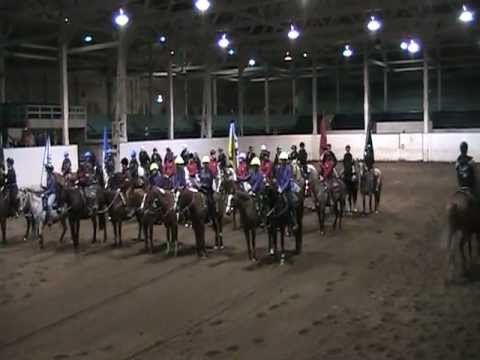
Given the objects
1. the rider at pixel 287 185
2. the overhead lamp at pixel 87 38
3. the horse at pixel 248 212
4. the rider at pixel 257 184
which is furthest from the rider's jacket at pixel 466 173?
the overhead lamp at pixel 87 38

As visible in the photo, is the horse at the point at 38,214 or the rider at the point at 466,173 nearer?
the rider at the point at 466,173

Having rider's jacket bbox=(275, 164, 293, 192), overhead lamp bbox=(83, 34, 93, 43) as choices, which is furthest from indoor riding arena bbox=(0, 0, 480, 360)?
overhead lamp bbox=(83, 34, 93, 43)

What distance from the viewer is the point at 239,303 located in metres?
9.98

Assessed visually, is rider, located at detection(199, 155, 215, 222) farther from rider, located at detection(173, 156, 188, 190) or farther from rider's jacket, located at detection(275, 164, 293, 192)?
rider's jacket, located at detection(275, 164, 293, 192)

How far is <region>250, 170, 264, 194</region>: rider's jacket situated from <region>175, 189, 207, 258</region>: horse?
116 cm

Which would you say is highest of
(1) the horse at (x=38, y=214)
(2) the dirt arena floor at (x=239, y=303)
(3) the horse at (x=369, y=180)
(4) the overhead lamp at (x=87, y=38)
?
(4) the overhead lamp at (x=87, y=38)

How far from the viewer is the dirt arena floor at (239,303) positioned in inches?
313

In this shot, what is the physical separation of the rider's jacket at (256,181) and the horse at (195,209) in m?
1.16

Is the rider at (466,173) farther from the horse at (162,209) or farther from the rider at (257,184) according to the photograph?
the horse at (162,209)

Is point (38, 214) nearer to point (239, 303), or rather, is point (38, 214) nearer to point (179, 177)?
point (179, 177)

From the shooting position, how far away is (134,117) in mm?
43875

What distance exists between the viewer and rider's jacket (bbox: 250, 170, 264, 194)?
13.2 metres

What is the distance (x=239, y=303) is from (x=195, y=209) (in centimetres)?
380

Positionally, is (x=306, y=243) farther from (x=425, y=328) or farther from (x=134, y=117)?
(x=134, y=117)
